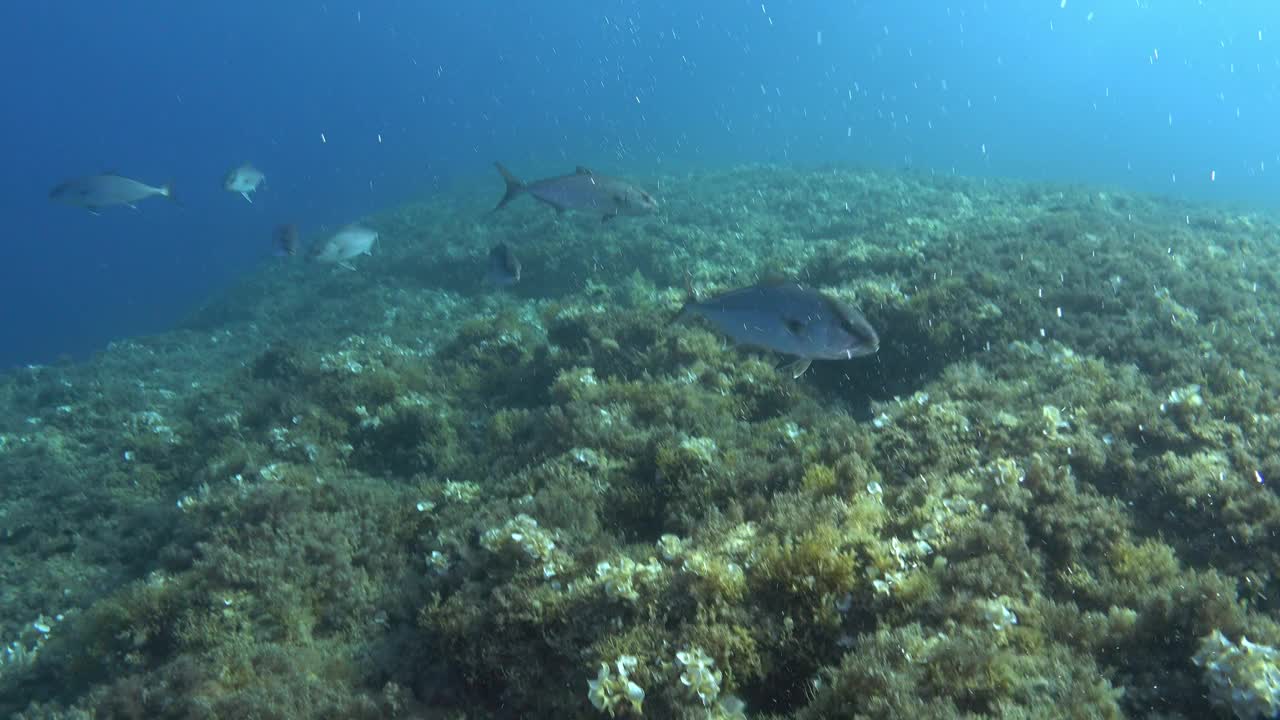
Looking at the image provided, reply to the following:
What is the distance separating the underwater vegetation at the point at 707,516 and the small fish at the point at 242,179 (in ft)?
12.9

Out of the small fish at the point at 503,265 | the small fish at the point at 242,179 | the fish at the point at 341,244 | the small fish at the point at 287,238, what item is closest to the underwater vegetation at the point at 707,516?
the small fish at the point at 503,265

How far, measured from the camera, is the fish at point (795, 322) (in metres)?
4.18

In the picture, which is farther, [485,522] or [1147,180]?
[1147,180]

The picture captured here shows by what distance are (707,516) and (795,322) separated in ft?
5.25

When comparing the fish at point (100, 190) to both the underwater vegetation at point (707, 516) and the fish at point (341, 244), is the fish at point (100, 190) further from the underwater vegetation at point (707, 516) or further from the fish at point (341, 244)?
the underwater vegetation at point (707, 516)

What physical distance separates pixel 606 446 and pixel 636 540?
1332 millimetres

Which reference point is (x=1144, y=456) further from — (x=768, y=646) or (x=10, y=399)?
(x=10, y=399)

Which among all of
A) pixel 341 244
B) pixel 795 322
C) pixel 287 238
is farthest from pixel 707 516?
pixel 287 238

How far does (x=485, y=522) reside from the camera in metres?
4.76

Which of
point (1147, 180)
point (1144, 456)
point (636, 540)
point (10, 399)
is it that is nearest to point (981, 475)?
point (1144, 456)

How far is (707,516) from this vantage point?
14.6 ft

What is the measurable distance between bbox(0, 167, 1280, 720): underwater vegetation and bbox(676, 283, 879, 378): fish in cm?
110

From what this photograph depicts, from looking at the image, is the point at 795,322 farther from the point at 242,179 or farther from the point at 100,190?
the point at 242,179

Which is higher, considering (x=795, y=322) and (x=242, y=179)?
(x=242, y=179)
